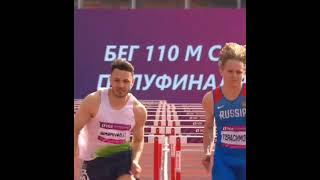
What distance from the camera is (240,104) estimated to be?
14.7 ft

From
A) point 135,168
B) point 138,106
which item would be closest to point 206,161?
point 135,168

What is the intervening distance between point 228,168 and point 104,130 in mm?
876

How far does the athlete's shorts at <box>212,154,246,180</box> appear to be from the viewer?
14.6ft

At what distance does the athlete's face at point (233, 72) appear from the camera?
4426mm

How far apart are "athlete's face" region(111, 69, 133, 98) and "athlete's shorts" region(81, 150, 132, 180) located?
40cm

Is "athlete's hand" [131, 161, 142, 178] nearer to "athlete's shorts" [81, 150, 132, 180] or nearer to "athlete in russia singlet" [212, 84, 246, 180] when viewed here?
"athlete's shorts" [81, 150, 132, 180]

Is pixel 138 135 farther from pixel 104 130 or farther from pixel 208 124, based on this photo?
pixel 208 124

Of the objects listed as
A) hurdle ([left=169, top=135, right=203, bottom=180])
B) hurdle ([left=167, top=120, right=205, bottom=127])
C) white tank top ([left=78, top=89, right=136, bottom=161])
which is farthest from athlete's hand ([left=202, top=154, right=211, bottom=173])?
white tank top ([left=78, top=89, right=136, bottom=161])

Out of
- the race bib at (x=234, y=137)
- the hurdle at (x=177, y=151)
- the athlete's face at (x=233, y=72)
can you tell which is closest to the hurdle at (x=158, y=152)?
the hurdle at (x=177, y=151)

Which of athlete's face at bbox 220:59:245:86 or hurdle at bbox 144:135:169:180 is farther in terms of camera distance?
hurdle at bbox 144:135:169:180

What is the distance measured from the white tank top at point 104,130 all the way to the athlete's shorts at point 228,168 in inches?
24.7
